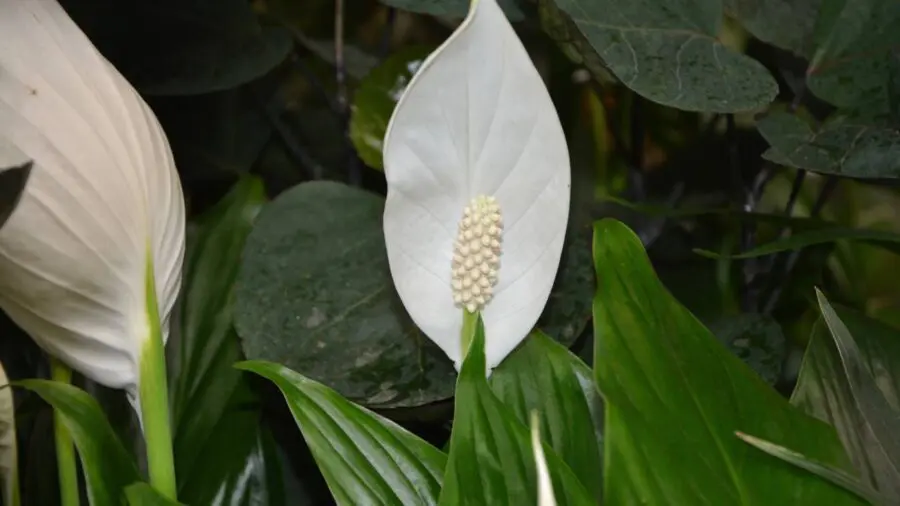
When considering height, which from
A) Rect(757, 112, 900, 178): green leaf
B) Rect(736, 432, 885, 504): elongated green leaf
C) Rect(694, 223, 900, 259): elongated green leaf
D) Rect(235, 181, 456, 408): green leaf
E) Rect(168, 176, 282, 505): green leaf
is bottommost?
Rect(168, 176, 282, 505): green leaf

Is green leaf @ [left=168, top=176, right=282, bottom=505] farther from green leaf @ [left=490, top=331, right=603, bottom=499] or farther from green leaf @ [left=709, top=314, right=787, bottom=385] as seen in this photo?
green leaf @ [left=709, top=314, right=787, bottom=385]

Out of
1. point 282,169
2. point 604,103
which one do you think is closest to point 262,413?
point 282,169

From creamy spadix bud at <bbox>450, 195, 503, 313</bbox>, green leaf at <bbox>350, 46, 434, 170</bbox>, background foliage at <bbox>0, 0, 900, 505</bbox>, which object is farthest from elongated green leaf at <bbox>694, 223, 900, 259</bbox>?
green leaf at <bbox>350, 46, 434, 170</bbox>

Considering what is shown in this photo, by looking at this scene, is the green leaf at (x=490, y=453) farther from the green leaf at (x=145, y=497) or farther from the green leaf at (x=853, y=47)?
the green leaf at (x=853, y=47)

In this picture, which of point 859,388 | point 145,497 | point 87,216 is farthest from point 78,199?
point 859,388

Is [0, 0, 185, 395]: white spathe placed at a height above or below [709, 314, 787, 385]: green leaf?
above

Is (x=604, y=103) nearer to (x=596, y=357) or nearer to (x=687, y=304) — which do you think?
(x=687, y=304)
